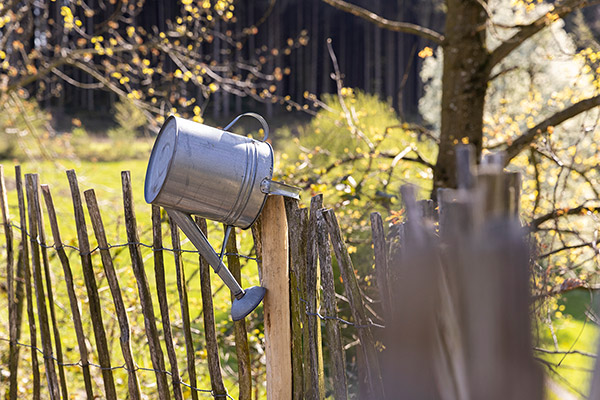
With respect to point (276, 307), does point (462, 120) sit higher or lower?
higher

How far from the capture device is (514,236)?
1.85 ft

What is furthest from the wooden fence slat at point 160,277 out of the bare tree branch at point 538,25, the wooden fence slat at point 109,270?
the bare tree branch at point 538,25

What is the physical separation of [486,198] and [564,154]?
5.77m

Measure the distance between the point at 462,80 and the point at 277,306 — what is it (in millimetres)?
3286

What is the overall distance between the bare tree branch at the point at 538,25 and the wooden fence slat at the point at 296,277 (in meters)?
3.00

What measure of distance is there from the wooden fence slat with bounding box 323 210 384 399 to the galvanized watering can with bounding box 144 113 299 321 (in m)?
0.21

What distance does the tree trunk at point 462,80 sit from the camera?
4441mm

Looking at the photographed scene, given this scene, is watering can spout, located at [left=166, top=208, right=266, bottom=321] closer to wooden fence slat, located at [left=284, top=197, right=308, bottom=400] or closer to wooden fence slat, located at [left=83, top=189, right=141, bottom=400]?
wooden fence slat, located at [left=284, top=197, right=308, bottom=400]

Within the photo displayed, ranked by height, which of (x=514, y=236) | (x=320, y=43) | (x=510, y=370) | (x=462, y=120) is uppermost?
(x=320, y=43)

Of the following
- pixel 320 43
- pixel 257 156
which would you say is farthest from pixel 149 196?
pixel 320 43

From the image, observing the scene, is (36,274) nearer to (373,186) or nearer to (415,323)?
(415,323)

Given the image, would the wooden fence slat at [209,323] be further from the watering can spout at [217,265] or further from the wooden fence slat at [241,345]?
the watering can spout at [217,265]

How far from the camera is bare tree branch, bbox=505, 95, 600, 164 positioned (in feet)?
13.0

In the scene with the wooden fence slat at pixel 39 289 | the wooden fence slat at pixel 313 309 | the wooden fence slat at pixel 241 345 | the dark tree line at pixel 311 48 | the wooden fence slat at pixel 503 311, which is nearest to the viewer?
the wooden fence slat at pixel 503 311
